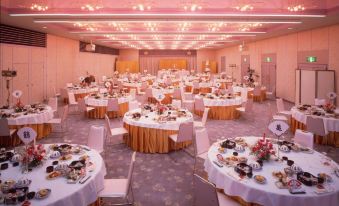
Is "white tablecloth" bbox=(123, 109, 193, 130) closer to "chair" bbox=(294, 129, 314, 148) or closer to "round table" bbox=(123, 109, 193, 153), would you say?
"round table" bbox=(123, 109, 193, 153)

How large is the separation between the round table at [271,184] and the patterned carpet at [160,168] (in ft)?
3.32

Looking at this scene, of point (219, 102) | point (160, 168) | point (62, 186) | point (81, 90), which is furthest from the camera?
point (81, 90)

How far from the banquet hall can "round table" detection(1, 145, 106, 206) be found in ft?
0.06

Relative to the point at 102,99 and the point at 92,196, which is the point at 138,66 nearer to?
the point at 102,99

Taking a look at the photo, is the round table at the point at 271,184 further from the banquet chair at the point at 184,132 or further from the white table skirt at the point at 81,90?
the white table skirt at the point at 81,90

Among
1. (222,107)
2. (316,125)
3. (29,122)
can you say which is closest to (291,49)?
(222,107)

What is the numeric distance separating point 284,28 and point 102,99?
9124mm

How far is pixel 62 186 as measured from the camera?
3352mm

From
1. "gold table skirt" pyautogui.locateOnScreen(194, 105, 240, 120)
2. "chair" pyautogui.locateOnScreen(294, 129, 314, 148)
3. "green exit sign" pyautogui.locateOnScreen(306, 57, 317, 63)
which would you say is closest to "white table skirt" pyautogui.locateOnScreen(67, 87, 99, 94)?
"gold table skirt" pyautogui.locateOnScreen(194, 105, 240, 120)

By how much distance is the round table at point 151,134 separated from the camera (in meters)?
6.64

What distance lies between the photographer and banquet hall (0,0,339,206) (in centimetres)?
354

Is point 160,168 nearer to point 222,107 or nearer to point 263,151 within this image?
point 263,151

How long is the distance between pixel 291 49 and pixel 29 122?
14048 millimetres

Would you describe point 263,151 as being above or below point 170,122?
below
